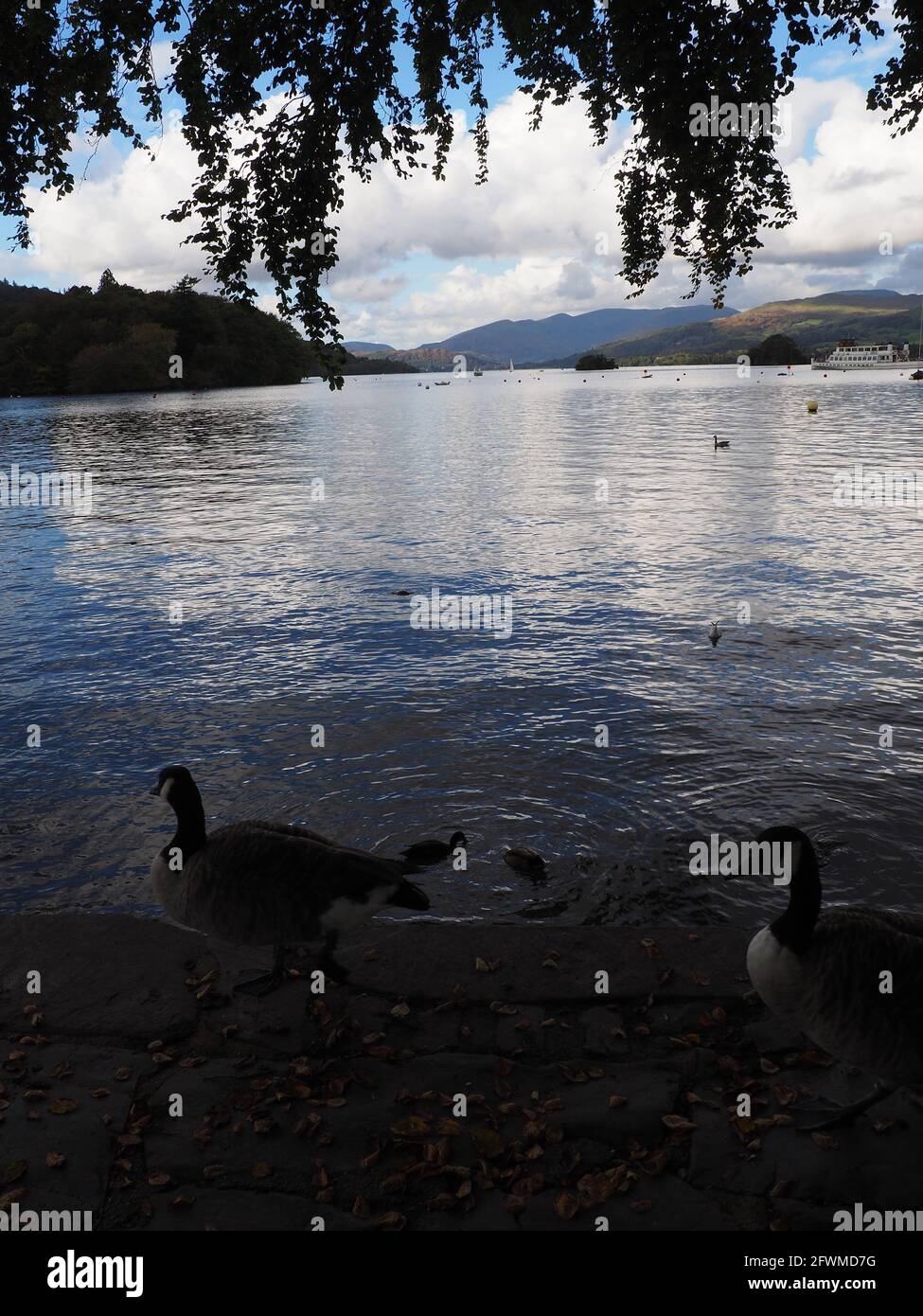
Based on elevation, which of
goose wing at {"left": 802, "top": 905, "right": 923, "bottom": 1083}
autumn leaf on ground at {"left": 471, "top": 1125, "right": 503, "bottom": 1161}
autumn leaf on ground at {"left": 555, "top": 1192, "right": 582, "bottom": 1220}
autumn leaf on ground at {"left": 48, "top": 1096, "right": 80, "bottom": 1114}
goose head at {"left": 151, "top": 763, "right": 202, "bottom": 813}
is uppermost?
goose head at {"left": 151, "top": 763, "right": 202, "bottom": 813}

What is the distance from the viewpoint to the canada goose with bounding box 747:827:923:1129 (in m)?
5.55

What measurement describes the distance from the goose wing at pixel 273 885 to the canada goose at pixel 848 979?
10.1 feet

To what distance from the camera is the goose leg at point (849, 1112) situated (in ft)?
18.9

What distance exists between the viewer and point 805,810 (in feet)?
37.7

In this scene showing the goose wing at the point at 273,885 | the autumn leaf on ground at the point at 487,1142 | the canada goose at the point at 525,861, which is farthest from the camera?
the canada goose at the point at 525,861

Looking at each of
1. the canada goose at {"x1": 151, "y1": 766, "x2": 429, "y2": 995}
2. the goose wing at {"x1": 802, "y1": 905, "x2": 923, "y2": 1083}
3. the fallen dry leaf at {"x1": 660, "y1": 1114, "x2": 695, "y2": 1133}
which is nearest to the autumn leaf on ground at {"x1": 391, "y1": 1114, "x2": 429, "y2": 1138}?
the fallen dry leaf at {"x1": 660, "y1": 1114, "x2": 695, "y2": 1133}

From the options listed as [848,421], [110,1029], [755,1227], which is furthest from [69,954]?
[848,421]

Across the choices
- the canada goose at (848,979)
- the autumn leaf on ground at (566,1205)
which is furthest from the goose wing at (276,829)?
the canada goose at (848,979)

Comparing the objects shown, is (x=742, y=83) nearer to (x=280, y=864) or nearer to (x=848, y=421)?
(x=280, y=864)

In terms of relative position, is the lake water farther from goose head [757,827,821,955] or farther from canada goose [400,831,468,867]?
goose head [757,827,821,955]

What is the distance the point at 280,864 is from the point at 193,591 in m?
19.4

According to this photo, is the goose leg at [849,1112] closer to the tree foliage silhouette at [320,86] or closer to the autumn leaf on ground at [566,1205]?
the autumn leaf on ground at [566,1205]

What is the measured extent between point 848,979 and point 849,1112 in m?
0.92

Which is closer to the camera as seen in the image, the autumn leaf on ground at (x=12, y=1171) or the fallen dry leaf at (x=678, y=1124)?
the autumn leaf on ground at (x=12, y=1171)
